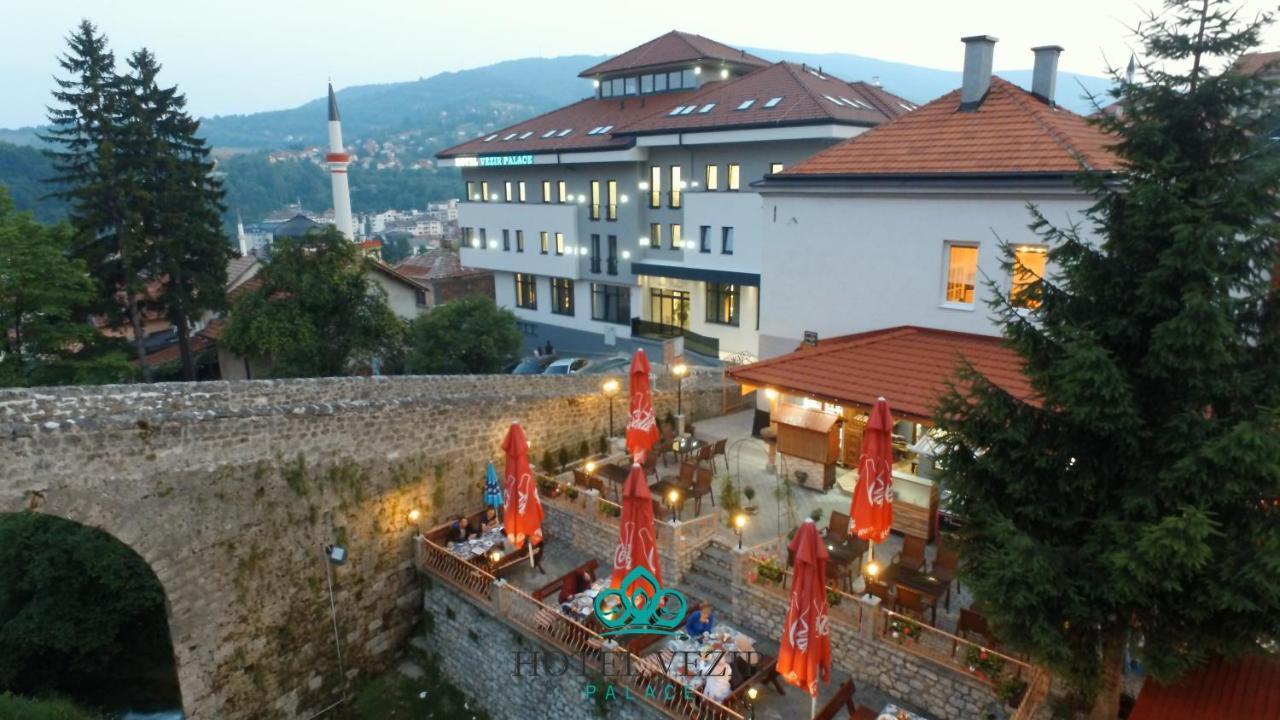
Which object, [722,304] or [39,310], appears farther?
[722,304]

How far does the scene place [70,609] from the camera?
16594 millimetres

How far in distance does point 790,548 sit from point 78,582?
1646 centimetres

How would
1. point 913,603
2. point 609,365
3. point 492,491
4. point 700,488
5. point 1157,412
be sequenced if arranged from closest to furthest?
point 1157,412 → point 913,603 → point 700,488 → point 492,491 → point 609,365

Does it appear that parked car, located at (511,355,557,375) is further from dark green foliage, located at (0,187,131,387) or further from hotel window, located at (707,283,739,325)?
dark green foliage, located at (0,187,131,387)

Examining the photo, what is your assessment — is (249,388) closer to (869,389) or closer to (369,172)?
(869,389)

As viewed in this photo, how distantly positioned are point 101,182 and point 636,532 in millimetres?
26478

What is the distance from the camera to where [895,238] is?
15.9 m

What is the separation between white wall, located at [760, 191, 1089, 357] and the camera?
1451 centimetres

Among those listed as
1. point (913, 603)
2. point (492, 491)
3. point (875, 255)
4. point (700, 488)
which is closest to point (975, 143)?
point (875, 255)

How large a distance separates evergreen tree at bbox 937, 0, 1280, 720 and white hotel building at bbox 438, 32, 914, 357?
16.7m

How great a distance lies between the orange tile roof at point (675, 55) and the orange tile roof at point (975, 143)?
1812 cm

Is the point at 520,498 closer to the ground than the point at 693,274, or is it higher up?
closer to the ground

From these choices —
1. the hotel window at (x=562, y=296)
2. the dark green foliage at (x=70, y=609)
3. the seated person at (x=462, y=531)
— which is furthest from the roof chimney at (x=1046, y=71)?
the dark green foliage at (x=70, y=609)

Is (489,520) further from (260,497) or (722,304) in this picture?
(722,304)
